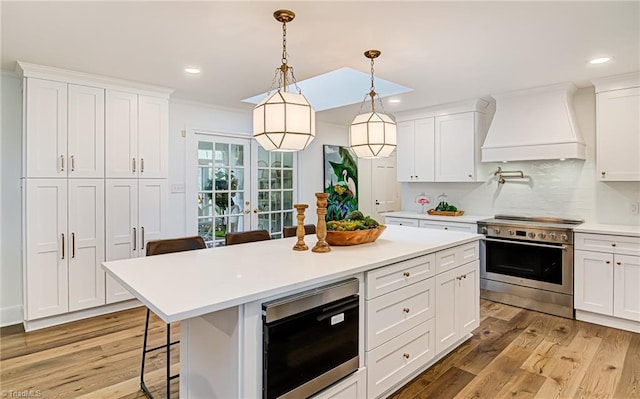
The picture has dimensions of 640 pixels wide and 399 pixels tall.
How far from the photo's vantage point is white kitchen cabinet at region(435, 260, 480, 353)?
2.63 m

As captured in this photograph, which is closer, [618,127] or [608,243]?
[608,243]

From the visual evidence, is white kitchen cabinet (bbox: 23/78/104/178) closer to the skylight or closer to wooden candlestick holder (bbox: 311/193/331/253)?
the skylight

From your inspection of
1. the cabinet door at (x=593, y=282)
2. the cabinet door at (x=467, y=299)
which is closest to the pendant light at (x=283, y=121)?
the cabinet door at (x=467, y=299)

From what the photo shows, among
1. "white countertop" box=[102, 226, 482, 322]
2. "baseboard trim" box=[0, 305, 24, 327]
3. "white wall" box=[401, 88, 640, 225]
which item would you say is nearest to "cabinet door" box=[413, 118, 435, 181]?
"white wall" box=[401, 88, 640, 225]

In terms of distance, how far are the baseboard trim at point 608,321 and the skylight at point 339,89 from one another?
9.97 feet

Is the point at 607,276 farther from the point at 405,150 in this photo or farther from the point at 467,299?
the point at 405,150

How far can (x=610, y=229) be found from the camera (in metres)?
3.41

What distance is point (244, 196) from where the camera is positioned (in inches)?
203

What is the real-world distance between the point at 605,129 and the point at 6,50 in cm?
538

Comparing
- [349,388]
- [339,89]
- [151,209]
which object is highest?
[339,89]

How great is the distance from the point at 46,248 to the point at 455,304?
365 cm

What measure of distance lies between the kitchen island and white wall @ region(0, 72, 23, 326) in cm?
234

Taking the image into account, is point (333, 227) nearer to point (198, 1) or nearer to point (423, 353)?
point (423, 353)

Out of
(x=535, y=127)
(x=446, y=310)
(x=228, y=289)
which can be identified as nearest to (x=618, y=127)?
(x=535, y=127)
